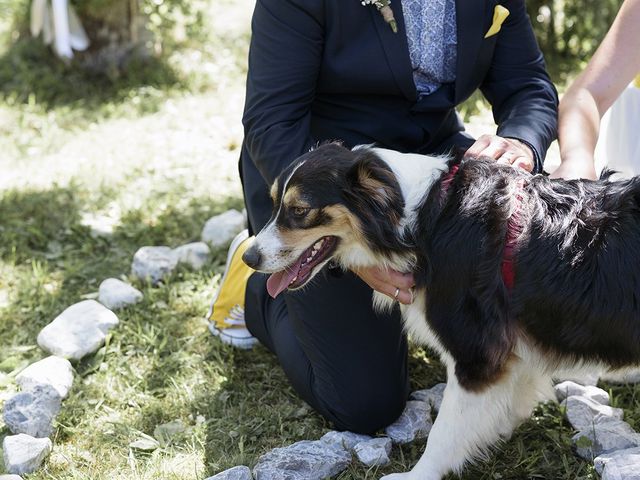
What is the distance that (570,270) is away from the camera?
7.69ft

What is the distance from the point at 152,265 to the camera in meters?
4.12

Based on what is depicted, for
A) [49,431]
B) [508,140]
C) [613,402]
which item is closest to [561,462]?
[613,402]

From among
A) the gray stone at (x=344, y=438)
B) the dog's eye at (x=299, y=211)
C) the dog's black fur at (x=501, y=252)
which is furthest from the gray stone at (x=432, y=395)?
the dog's eye at (x=299, y=211)

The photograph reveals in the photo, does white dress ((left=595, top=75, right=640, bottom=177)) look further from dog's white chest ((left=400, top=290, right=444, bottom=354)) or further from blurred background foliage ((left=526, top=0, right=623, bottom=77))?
blurred background foliage ((left=526, top=0, right=623, bottom=77))

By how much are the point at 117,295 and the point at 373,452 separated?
64.4 inches

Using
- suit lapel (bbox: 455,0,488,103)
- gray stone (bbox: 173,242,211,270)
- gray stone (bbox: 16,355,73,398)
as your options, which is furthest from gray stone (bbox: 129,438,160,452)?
suit lapel (bbox: 455,0,488,103)

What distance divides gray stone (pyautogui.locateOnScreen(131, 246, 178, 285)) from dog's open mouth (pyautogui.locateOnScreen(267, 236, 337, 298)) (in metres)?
1.60

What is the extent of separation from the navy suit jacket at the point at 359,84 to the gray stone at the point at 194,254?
1.05m

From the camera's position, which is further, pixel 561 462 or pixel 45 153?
pixel 45 153

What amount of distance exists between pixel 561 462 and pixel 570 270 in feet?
2.75

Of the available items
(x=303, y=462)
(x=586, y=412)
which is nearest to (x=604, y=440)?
(x=586, y=412)

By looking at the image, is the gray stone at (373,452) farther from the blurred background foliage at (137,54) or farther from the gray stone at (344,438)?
the blurred background foliage at (137,54)

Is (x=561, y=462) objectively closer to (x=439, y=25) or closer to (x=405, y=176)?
(x=405, y=176)

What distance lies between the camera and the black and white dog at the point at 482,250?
2.34m
